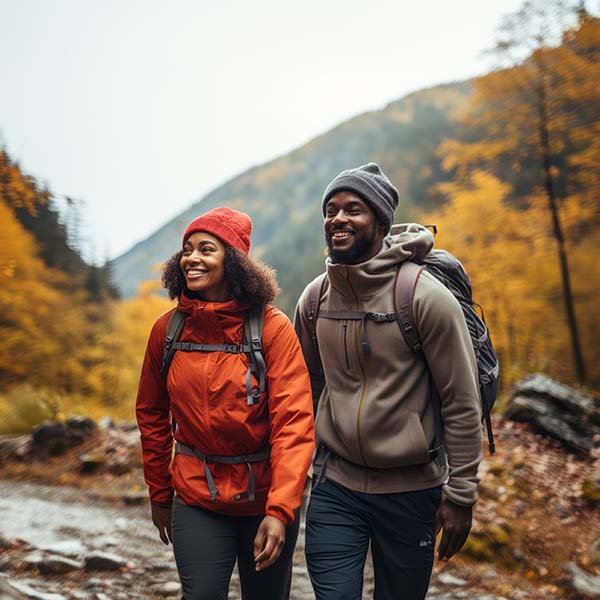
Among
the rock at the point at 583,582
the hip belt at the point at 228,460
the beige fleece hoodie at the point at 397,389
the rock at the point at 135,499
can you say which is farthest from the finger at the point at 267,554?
the rock at the point at 135,499

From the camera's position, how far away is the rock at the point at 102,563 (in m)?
4.80

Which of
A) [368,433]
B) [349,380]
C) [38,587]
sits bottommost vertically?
[38,587]

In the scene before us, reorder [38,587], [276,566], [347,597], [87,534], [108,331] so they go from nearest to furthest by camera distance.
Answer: [347,597], [276,566], [38,587], [87,534], [108,331]

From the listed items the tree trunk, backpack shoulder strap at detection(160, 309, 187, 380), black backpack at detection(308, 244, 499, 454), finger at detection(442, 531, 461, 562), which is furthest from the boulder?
backpack shoulder strap at detection(160, 309, 187, 380)

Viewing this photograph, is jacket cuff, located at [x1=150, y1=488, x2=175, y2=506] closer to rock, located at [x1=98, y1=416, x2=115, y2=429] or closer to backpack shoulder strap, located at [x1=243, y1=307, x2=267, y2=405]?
backpack shoulder strap, located at [x1=243, y1=307, x2=267, y2=405]

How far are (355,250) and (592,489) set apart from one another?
5647mm

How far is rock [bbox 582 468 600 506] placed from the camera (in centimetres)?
663

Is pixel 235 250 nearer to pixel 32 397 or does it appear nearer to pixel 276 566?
pixel 276 566

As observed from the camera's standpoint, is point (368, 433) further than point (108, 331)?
No

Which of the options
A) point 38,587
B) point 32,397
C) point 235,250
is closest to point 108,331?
point 32,397

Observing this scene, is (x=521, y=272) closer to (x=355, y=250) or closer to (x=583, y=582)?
(x=583, y=582)

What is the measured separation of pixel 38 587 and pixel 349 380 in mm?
3188

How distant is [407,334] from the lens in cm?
253

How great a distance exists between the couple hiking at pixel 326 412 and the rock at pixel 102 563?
8.18 ft
